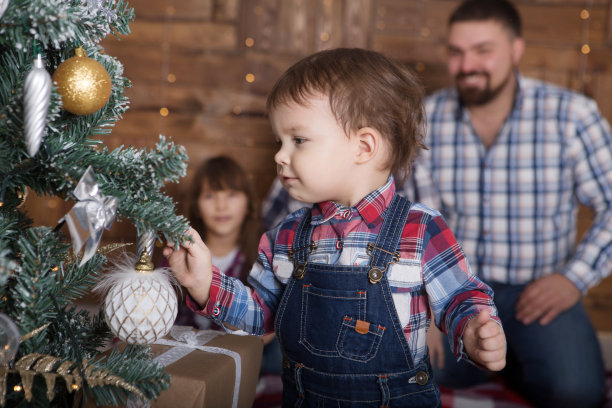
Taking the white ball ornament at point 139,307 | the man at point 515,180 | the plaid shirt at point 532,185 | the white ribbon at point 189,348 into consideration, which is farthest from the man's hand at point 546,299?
the white ball ornament at point 139,307

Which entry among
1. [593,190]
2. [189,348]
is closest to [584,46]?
[593,190]

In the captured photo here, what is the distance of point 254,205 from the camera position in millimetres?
2047

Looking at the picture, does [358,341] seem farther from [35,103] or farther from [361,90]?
[35,103]

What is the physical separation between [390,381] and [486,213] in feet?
4.03

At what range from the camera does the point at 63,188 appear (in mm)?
832

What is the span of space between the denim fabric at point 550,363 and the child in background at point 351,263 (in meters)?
0.96

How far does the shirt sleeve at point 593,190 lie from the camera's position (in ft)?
6.16

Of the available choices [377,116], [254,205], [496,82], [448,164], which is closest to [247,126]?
[254,205]

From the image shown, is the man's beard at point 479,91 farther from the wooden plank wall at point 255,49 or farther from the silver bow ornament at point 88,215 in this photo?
the silver bow ornament at point 88,215

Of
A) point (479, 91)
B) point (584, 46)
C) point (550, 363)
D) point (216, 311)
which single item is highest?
point (584, 46)

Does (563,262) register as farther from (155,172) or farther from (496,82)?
(155,172)

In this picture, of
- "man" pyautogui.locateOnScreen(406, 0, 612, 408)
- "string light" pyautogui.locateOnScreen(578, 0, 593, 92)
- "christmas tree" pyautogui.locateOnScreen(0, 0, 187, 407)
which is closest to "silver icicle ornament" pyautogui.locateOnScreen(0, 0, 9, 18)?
"christmas tree" pyautogui.locateOnScreen(0, 0, 187, 407)

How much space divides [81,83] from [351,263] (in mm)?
522

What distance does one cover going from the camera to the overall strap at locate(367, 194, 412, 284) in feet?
3.15
